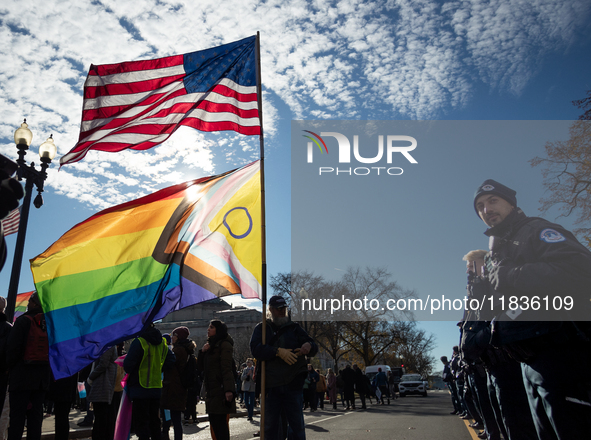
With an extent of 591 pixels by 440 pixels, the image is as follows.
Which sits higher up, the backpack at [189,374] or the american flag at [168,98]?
the american flag at [168,98]

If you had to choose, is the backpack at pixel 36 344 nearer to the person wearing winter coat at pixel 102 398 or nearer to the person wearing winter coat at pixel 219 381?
the person wearing winter coat at pixel 102 398

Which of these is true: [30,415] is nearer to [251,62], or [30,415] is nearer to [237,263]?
[237,263]

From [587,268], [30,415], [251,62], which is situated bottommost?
[30,415]

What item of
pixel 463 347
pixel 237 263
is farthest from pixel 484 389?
pixel 237 263

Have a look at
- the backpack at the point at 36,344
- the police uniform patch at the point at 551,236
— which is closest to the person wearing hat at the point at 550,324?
the police uniform patch at the point at 551,236

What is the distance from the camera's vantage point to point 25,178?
10875 millimetres

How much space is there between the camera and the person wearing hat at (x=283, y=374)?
502 cm

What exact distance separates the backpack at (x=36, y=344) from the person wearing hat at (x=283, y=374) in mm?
2628

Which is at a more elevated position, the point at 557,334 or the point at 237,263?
the point at 237,263

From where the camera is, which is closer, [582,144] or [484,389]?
[484,389]

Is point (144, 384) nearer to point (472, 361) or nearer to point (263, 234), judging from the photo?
point (263, 234)

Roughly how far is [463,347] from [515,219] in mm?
1966

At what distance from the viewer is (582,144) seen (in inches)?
588

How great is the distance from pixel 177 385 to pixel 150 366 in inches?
41.2
